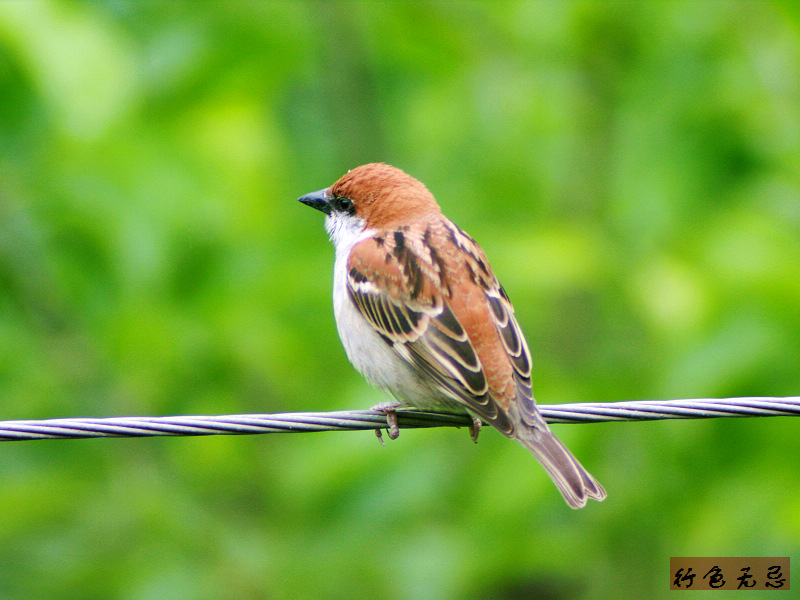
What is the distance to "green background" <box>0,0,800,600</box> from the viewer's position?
4930 mm

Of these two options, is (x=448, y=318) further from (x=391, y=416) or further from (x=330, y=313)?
(x=330, y=313)

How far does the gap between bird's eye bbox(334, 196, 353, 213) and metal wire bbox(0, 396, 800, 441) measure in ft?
7.96

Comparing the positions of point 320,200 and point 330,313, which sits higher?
point 320,200

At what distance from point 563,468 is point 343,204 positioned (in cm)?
237

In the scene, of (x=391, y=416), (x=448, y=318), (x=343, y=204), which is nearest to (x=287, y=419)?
(x=391, y=416)

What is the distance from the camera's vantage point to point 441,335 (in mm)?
4383

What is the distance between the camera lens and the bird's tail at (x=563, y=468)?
13.3ft

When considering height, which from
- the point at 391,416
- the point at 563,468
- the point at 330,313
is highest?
the point at 330,313

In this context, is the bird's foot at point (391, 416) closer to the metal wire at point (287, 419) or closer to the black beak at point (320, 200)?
the metal wire at point (287, 419)

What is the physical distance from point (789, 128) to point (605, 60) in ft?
5.08

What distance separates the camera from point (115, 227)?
189 inches

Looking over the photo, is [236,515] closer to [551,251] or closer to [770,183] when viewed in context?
[551,251]

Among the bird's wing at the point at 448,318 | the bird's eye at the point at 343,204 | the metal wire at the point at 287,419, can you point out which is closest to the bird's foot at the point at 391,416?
the bird's wing at the point at 448,318

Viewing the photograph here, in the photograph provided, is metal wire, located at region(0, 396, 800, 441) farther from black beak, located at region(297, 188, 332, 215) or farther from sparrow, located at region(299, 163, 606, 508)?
black beak, located at region(297, 188, 332, 215)
